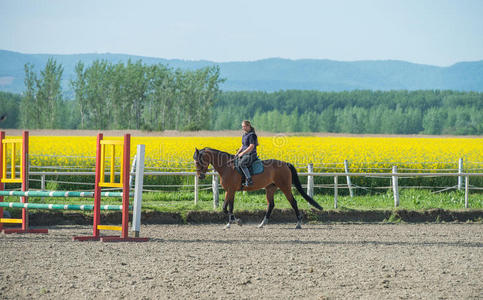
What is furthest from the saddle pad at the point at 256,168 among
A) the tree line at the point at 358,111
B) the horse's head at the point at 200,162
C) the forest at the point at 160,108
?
the tree line at the point at 358,111

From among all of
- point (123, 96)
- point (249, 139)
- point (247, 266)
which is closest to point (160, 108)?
point (123, 96)

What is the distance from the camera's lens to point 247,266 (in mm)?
8391

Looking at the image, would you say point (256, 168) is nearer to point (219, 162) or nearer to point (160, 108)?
point (219, 162)

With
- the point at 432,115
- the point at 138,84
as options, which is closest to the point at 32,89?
the point at 138,84

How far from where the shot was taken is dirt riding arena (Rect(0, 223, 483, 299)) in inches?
270

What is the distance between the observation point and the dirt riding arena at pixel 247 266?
6853mm

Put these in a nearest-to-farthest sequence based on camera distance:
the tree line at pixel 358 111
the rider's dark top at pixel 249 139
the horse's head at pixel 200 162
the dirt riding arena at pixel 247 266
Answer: the dirt riding arena at pixel 247 266 → the rider's dark top at pixel 249 139 → the horse's head at pixel 200 162 → the tree line at pixel 358 111

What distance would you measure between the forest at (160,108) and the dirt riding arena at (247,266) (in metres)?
39.5

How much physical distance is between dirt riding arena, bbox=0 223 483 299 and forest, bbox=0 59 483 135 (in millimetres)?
39476

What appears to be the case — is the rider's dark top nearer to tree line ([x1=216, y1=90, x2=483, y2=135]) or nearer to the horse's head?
the horse's head

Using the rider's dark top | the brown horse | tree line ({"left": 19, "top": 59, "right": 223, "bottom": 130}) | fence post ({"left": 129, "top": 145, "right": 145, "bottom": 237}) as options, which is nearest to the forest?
tree line ({"left": 19, "top": 59, "right": 223, "bottom": 130})

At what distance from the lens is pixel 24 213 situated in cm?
1230

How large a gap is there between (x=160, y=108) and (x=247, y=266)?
71.7 metres

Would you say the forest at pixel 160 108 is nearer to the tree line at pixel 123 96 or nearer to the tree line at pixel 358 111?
the tree line at pixel 123 96
